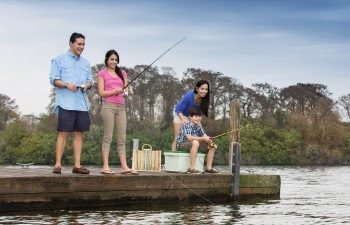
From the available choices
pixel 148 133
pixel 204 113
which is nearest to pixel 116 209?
pixel 204 113

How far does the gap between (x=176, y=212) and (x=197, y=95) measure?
250 cm

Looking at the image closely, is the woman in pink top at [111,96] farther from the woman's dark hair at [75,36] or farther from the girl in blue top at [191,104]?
the girl in blue top at [191,104]

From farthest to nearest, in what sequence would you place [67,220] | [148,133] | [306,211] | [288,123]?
[288,123] < [148,133] < [306,211] < [67,220]

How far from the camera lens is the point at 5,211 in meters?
9.70

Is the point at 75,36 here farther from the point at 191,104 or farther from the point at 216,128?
the point at 216,128

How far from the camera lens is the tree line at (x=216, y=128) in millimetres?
60125

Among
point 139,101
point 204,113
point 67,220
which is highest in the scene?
point 139,101

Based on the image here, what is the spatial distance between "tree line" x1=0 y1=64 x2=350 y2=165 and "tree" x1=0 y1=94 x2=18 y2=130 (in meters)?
9.02

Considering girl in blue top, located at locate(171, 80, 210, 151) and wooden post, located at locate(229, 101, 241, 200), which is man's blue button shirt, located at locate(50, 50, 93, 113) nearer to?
girl in blue top, located at locate(171, 80, 210, 151)

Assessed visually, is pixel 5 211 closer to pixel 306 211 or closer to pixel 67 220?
pixel 67 220

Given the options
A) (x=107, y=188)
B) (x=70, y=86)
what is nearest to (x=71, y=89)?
(x=70, y=86)

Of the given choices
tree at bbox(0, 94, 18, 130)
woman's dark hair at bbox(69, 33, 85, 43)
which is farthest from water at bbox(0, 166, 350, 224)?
tree at bbox(0, 94, 18, 130)

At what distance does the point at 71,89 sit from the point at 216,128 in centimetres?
5066

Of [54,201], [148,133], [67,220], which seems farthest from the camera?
[148,133]
